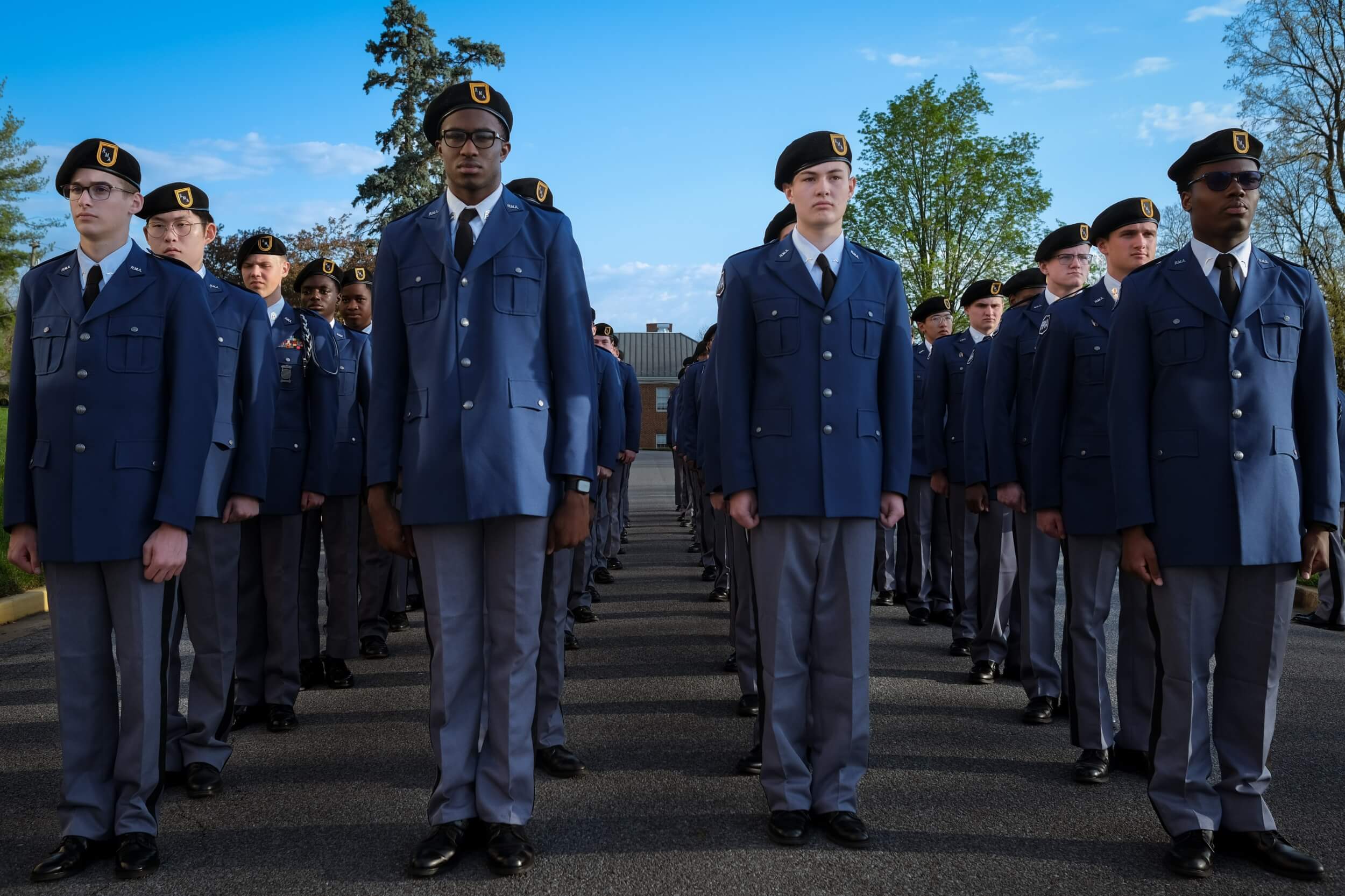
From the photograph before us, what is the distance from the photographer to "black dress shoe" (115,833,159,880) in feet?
11.4

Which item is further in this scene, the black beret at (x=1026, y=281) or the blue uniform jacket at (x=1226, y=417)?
the black beret at (x=1026, y=281)

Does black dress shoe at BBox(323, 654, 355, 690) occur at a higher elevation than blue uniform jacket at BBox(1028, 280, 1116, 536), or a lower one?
lower

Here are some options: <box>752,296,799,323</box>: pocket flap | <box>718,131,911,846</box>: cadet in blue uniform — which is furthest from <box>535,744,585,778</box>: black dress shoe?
<box>752,296,799,323</box>: pocket flap

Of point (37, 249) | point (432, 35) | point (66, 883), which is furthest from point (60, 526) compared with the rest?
point (37, 249)

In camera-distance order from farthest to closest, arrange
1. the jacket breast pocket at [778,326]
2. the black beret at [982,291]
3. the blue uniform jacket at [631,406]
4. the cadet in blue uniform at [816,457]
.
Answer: the blue uniform jacket at [631,406]
the black beret at [982,291]
the jacket breast pocket at [778,326]
the cadet in blue uniform at [816,457]

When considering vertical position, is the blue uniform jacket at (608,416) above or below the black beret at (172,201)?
below

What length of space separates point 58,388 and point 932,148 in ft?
113

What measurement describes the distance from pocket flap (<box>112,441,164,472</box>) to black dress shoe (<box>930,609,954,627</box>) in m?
6.47

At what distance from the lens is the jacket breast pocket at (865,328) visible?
13.2 ft

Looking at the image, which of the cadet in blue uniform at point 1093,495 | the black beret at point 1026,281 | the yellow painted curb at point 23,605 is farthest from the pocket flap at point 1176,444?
the yellow painted curb at point 23,605

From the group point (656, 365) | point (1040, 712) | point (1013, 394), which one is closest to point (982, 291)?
point (1013, 394)

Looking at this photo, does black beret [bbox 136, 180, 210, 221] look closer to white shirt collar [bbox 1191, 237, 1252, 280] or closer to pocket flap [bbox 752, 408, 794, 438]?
pocket flap [bbox 752, 408, 794, 438]

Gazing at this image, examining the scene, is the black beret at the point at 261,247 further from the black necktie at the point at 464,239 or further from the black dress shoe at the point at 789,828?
the black dress shoe at the point at 789,828

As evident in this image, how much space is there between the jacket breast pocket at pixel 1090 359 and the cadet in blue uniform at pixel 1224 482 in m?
1.09
